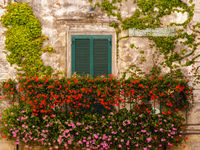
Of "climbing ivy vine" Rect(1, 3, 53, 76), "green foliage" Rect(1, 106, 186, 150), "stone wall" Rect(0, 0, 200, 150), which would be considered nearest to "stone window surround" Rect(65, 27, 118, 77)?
"stone wall" Rect(0, 0, 200, 150)

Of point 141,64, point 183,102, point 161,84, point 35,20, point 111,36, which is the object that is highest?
point 35,20

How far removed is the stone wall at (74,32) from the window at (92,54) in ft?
0.45

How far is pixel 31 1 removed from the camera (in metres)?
5.77

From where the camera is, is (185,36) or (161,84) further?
(185,36)

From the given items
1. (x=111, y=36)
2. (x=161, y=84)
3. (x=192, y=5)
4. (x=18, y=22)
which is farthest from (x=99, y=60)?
(x=192, y=5)

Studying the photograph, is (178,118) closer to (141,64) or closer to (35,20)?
(141,64)

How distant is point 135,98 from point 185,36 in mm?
2227

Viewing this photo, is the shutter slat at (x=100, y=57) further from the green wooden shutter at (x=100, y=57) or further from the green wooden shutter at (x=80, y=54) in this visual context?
the green wooden shutter at (x=80, y=54)

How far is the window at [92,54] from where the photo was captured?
229 inches

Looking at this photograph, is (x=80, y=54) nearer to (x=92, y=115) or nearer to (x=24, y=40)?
(x=24, y=40)

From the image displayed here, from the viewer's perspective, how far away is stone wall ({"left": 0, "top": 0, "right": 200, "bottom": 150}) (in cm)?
576

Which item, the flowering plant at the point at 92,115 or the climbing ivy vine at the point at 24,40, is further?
the climbing ivy vine at the point at 24,40

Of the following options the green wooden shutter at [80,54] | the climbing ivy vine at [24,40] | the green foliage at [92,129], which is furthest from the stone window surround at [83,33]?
the green foliage at [92,129]

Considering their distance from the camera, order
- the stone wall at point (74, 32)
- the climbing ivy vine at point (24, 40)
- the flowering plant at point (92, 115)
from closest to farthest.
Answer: the flowering plant at point (92, 115) < the climbing ivy vine at point (24, 40) < the stone wall at point (74, 32)
